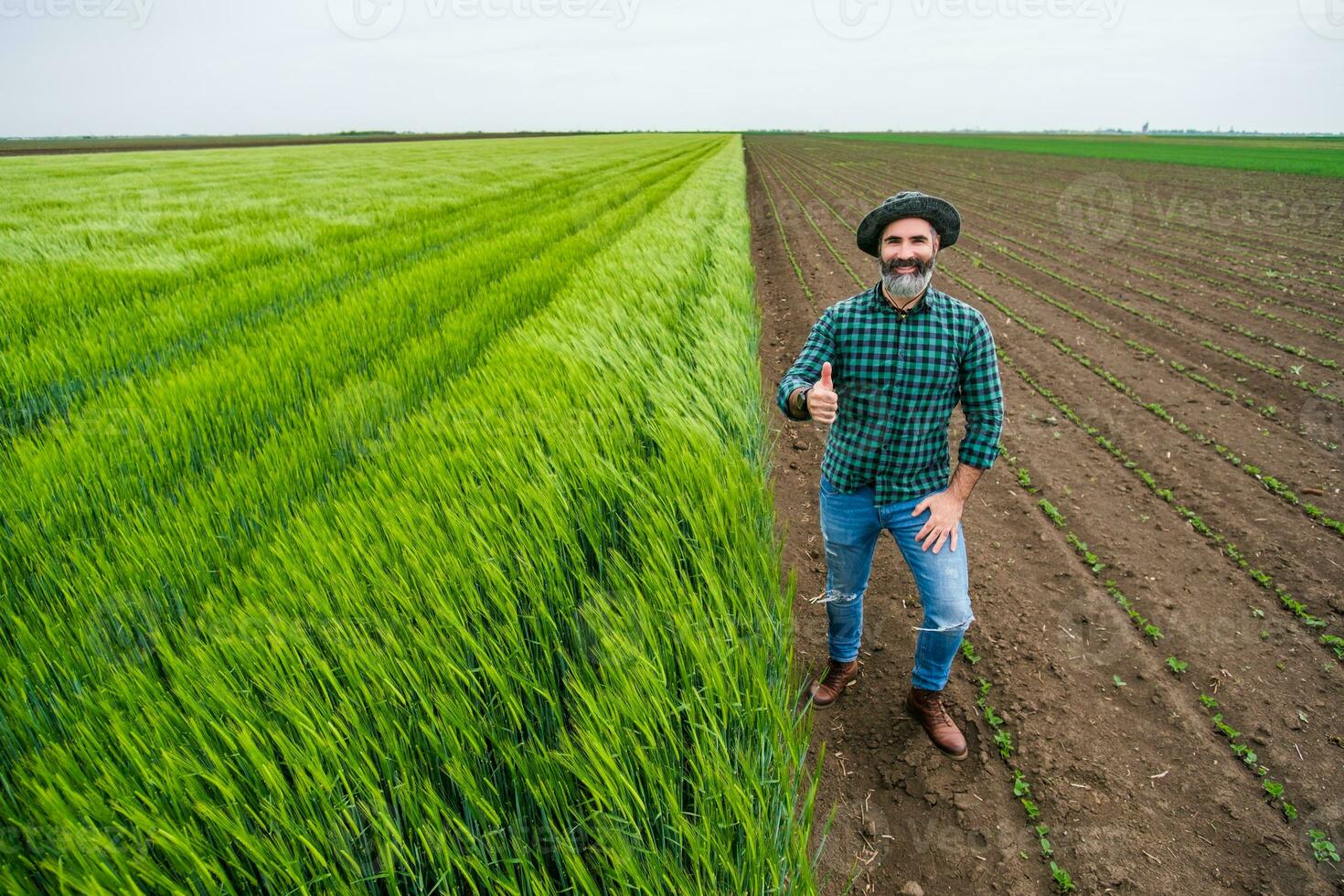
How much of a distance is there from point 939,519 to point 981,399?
1.27 feet

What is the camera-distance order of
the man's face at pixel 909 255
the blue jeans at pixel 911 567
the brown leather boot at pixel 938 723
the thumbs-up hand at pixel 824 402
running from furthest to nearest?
1. the brown leather boot at pixel 938 723
2. the blue jeans at pixel 911 567
3. the man's face at pixel 909 255
4. the thumbs-up hand at pixel 824 402

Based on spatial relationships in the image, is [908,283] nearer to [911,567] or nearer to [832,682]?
[911,567]

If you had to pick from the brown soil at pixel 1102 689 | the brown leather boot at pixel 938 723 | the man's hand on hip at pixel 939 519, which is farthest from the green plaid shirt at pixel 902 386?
the brown leather boot at pixel 938 723

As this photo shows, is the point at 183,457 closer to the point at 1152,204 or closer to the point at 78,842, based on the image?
the point at 78,842

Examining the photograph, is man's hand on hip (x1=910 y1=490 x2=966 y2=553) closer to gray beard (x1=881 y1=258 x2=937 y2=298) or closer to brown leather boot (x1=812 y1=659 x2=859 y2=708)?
gray beard (x1=881 y1=258 x2=937 y2=298)

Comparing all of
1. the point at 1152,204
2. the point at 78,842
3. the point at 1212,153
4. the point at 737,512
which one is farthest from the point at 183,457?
the point at 1212,153

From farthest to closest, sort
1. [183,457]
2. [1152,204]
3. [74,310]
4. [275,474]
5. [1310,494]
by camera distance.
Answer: [1152,204]
[74,310]
[1310,494]
[183,457]
[275,474]

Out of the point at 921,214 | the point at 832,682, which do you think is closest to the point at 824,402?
the point at 921,214

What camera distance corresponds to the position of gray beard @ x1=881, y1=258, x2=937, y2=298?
182 centimetres

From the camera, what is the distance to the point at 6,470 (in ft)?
8.00

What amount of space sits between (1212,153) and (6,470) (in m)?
58.6

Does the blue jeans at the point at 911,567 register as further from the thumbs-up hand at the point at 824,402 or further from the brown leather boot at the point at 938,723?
the thumbs-up hand at the point at 824,402

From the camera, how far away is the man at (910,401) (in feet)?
6.04

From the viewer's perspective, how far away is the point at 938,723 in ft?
7.36
